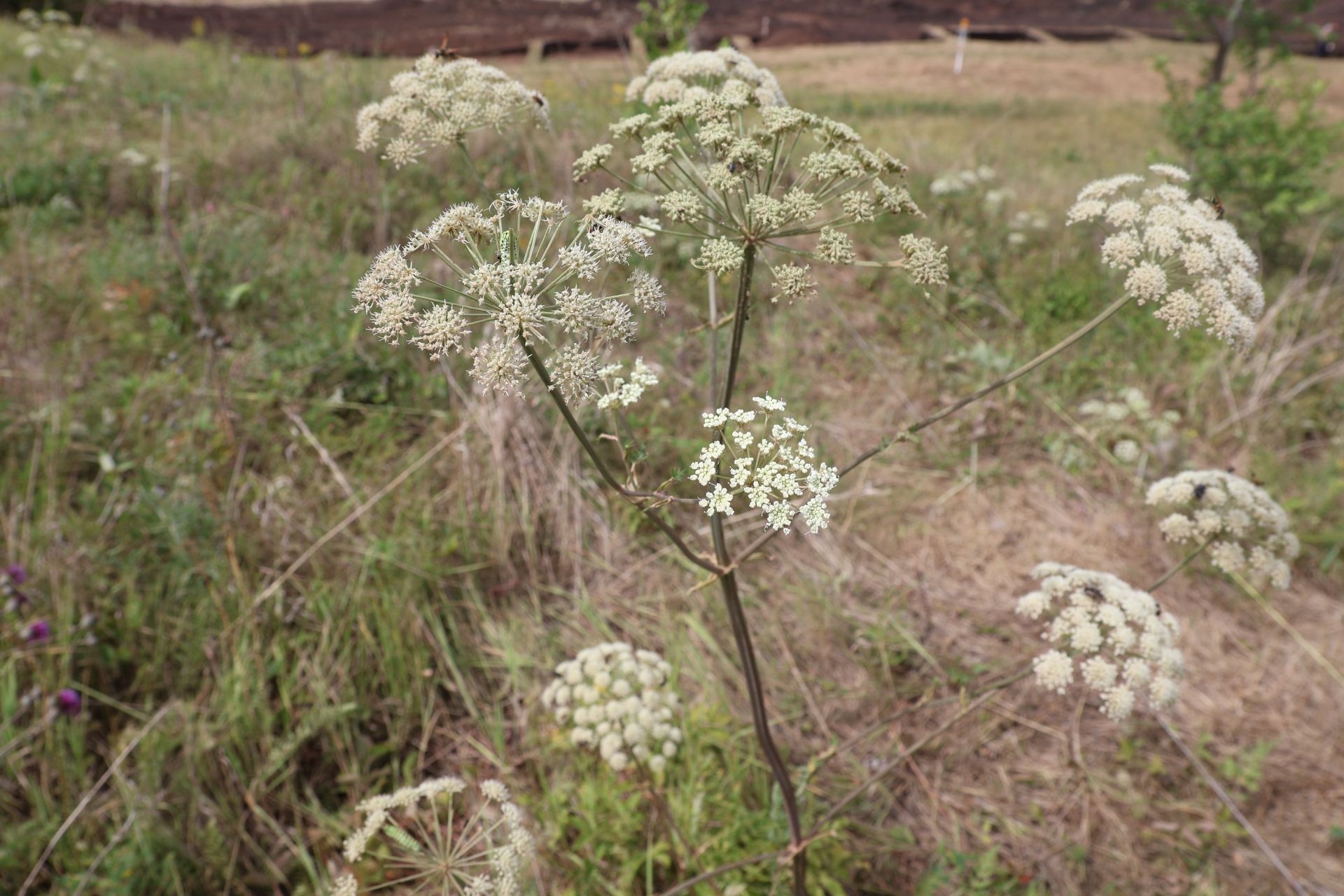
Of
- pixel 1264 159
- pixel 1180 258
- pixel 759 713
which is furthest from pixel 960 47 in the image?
pixel 759 713

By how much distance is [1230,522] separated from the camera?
2523mm

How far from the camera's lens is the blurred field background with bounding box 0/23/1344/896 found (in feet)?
10.4

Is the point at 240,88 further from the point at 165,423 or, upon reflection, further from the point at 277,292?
the point at 165,423

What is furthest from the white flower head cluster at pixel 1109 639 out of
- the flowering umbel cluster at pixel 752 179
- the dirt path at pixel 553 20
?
the dirt path at pixel 553 20

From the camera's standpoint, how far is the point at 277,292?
5840mm

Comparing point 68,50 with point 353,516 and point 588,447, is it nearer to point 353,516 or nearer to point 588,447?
point 353,516

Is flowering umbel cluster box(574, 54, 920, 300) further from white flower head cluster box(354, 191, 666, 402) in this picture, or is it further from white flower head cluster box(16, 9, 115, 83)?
white flower head cluster box(16, 9, 115, 83)

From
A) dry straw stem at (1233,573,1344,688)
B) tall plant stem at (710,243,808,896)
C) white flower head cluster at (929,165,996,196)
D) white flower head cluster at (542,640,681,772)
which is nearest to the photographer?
tall plant stem at (710,243,808,896)

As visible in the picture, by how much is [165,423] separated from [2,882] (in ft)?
8.03

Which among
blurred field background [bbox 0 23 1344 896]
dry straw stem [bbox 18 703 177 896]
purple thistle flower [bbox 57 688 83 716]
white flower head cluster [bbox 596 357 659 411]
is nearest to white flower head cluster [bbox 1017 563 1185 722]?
blurred field background [bbox 0 23 1344 896]

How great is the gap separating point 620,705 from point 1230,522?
222cm

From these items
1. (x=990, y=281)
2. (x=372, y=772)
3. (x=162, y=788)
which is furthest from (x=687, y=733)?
(x=990, y=281)

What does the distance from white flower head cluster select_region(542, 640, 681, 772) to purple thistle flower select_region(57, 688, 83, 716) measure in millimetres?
2086

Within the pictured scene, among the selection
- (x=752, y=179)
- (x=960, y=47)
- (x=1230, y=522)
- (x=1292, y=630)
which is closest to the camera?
(x=752, y=179)
